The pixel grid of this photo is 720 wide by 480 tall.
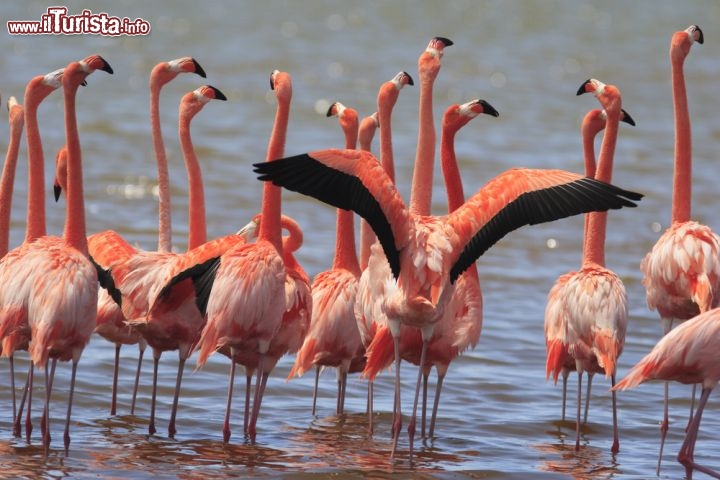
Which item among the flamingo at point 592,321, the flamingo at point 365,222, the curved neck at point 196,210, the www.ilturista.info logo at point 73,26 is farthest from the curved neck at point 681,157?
the www.ilturista.info logo at point 73,26

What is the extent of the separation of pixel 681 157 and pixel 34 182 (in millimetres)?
4036

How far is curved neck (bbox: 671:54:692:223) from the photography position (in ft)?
27.4

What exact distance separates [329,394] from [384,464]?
2.21m

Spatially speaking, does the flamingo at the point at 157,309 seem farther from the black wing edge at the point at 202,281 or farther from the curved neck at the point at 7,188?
the curved neck at the point at 7,188

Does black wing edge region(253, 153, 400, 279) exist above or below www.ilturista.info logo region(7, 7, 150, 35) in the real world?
below

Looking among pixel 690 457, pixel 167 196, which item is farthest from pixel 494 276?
pixel 690 457

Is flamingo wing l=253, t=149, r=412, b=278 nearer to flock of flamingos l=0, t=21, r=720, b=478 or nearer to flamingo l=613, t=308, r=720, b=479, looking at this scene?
flock of flamingos l=0, t=21, r=720, b=478

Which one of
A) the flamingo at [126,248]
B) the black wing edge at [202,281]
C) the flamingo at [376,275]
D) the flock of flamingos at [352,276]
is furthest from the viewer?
the flamingo at [126,248]

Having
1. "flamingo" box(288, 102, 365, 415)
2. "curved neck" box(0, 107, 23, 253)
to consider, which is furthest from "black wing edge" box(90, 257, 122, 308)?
"flamingo" box(288, 102, 365, 415)

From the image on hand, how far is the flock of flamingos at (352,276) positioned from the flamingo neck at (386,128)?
1cm

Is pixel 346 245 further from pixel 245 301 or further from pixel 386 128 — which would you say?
pixel 245 301

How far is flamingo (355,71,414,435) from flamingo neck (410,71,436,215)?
0.14 meters

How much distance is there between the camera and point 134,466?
683 centimetres

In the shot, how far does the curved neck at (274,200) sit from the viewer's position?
24.8 feet
